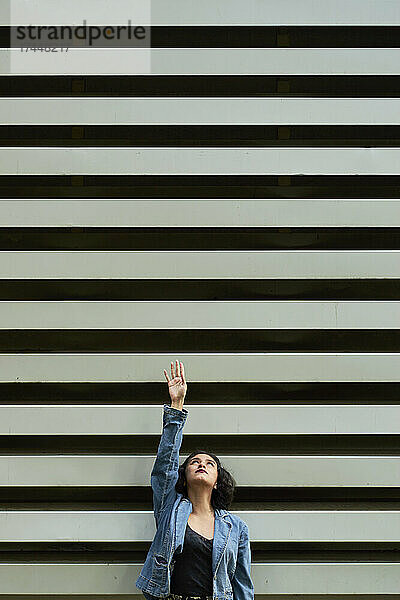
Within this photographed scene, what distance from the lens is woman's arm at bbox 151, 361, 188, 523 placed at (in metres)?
3.90

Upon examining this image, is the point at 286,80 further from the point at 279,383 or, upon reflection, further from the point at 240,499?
the point at 240,499

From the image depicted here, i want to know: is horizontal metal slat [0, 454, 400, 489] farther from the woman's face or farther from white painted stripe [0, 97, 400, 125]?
white painted stripe [0, 97, 400, 125]

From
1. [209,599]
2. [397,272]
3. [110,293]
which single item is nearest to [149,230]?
[110,293]

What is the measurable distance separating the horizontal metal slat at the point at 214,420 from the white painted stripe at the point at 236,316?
46 cm

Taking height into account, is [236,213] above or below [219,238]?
above

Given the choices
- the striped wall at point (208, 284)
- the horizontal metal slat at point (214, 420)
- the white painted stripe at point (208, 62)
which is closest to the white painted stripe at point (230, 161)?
the striped wall at point (208, 284)

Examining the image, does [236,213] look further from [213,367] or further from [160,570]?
[160,570]

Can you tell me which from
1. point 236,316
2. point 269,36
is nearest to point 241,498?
point 236,316

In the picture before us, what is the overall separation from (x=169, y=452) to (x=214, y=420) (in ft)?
Result: 1.21

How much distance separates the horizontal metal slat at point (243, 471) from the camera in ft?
13.5

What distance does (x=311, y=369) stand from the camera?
4180 millimetres

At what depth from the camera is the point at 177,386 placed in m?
3.97

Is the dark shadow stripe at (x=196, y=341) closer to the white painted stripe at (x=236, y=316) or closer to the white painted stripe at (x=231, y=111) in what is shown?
the white painted stripe at (x=236, y=316)

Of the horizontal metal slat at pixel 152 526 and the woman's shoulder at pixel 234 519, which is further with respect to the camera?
the horizontal metal slat at pixel 152 526
